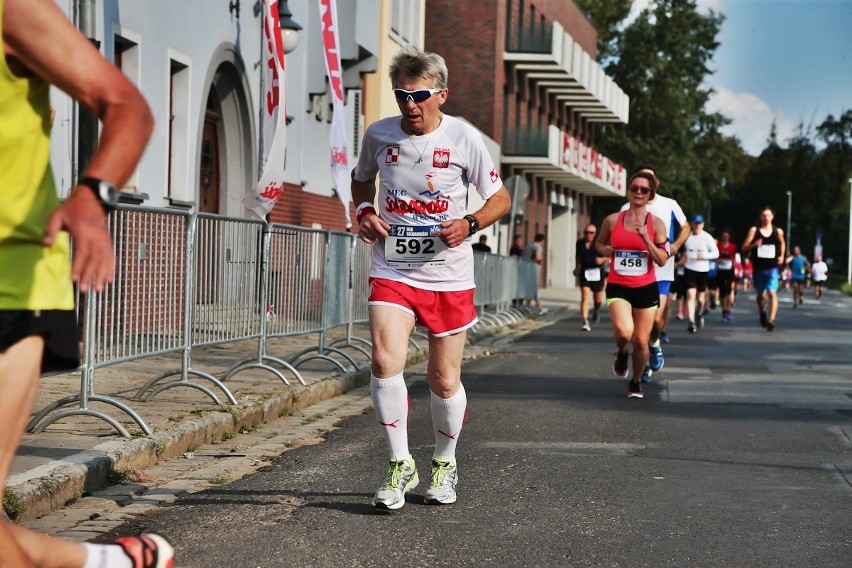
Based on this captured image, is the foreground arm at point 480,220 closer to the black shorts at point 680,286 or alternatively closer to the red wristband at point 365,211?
the red wristband at point 365,211

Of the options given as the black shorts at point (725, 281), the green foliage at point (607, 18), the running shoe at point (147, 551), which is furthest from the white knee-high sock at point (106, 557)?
the green foliage at point (607, 18)

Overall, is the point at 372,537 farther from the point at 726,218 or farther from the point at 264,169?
the point at 726,218

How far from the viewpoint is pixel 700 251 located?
26359 mm

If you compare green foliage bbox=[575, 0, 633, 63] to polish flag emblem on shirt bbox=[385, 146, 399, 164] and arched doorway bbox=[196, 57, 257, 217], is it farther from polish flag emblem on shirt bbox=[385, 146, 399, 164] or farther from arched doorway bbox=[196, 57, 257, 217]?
polish flag emblem on shirt bbox=[385, 146, 399, 164]

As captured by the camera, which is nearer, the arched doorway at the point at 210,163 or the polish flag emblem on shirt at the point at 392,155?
the polish flag emblem on shirt at the point at 392,155

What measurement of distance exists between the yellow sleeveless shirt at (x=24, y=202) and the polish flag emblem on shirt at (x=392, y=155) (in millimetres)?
3632

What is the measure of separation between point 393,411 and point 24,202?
3689 mm

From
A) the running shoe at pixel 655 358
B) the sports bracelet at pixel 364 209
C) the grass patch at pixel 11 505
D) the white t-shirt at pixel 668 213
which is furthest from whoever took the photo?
the running shoe at pixel 655 358

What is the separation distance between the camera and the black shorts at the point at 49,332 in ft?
10.2

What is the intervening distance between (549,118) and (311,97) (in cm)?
3487

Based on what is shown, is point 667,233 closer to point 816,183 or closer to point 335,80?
point 335,80

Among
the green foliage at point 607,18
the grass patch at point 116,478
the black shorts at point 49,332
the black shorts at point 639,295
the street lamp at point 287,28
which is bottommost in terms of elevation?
the grass patch at point 116,478

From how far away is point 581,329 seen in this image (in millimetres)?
26875

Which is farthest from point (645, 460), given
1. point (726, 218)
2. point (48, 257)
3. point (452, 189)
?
point (726, 218)
